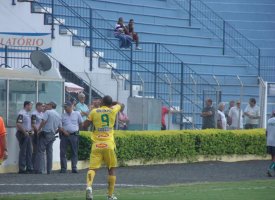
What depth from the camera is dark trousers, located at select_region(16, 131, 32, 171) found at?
90.0 feet

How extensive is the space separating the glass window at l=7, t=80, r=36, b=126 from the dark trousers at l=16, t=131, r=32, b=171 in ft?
1.59

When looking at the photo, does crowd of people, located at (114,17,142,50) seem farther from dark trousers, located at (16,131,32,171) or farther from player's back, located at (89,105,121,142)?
player's back, located at (89,105,121,142)

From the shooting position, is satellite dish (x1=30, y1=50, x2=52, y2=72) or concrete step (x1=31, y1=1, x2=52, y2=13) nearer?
satellite dish (x1=30, y1=50, x2=52, y2=72)

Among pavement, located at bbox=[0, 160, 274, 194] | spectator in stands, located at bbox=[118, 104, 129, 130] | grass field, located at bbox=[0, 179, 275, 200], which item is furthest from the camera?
spectator in stands, located at bbox=[118, 104, 129, 130]

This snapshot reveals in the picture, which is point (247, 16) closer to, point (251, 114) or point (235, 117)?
point (251, 114)

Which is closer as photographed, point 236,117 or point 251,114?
point 236,117

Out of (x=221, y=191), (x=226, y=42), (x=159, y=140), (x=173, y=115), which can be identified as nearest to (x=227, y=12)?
(x=226, y=42)

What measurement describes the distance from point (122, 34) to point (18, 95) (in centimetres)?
1070

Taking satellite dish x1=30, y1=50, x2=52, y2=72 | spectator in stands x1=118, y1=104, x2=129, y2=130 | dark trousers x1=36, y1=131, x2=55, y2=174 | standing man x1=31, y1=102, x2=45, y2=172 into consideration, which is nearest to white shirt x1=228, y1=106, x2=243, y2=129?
spectator in stands x1=118, y1=104, x2=129, y2=130

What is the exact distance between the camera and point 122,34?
38500mm

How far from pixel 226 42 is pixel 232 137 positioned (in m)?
11.3

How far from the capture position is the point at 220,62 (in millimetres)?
43281

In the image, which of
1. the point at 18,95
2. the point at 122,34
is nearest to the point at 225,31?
the point at 122,34

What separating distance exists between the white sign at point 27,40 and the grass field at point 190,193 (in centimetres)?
1061
